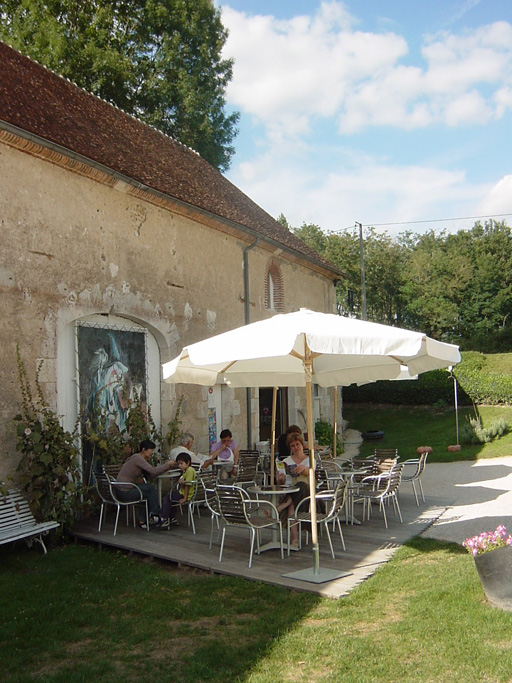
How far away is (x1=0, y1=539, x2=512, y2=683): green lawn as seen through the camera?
418 cm

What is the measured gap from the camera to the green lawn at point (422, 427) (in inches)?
662

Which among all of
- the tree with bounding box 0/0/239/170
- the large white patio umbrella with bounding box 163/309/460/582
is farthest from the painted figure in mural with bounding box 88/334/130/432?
the tree with bounding box 0/0/239/170

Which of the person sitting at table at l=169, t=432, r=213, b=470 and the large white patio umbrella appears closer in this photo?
the large white patio umbrella

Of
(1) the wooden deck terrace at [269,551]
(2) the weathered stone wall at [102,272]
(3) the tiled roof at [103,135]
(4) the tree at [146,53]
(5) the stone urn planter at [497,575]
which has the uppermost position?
(4) the tree at [146,53]

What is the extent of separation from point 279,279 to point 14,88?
25.6 ft

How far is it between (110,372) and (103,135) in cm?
451

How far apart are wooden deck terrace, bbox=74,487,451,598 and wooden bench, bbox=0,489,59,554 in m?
0.64

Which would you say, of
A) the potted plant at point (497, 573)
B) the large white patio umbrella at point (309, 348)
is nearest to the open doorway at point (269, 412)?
the large white patio umbrella at point (309, 348)

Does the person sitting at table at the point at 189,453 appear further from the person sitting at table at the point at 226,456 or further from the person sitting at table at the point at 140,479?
the person sitting at table at the point at 140,479

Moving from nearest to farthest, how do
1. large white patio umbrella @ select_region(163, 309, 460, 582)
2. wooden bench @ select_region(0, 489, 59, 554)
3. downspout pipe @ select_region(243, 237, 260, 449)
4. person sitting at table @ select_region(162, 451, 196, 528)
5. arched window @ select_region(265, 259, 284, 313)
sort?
large white patio umbrella @ select_region(163, 309, 460, 582), wooden bench @ select_region(0, 489, 59, 554), person sitting at table @ select_region(162, 451, 196, 528), downspout pipe @ select_region(243, 237, 260, 449), arched window @ select_region(265, 259, 284, 313)

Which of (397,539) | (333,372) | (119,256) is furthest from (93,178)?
(397,539)

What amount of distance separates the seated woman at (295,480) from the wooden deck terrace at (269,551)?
457 millimetres

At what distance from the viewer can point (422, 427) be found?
22734 millimetres

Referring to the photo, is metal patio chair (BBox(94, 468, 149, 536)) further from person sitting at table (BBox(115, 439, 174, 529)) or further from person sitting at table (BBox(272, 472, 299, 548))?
person sitting at table (BBox(272, 472, 299, 548))
